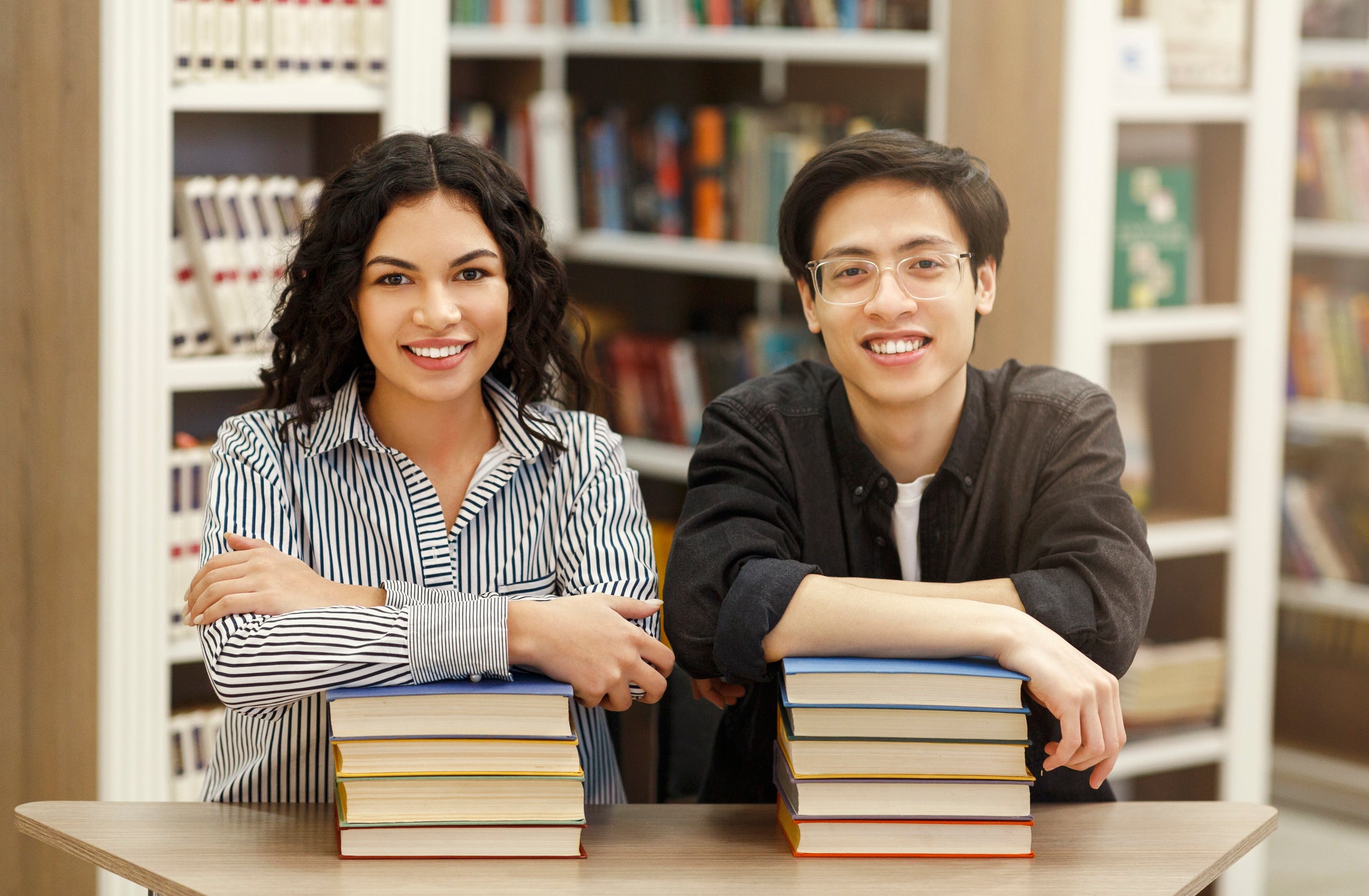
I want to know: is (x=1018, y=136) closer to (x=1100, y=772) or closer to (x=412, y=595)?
(x=1100, y=772)

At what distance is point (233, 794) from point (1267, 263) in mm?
2240

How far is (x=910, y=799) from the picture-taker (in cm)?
132

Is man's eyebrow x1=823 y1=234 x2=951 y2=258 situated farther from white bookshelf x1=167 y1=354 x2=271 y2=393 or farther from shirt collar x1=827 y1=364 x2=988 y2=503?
white bookshelf x1=167 y1=354 x2=271 y2=393

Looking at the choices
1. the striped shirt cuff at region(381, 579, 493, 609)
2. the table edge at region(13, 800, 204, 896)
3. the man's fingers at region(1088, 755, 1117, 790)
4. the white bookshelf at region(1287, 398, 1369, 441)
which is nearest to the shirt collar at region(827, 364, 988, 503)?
the man's fingers at region(1088, 755, 1117, 790)

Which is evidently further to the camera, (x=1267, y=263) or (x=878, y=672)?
(x=1267, y=263)

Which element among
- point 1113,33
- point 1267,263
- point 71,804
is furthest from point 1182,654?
point 71,804

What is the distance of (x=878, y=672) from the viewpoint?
4.25ft

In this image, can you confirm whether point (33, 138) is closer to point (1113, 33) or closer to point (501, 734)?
point (501, 734)

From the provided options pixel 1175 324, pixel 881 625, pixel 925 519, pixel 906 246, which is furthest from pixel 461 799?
pixel 1175 324

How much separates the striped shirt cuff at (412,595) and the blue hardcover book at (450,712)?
134 millimetres

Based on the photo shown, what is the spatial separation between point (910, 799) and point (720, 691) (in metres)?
0.31

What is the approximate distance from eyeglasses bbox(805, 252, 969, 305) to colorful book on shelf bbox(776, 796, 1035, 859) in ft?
1.85

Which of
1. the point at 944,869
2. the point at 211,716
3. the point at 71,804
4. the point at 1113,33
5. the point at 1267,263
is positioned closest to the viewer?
the point at 944,869

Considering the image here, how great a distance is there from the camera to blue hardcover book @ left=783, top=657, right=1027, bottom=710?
1298mm
